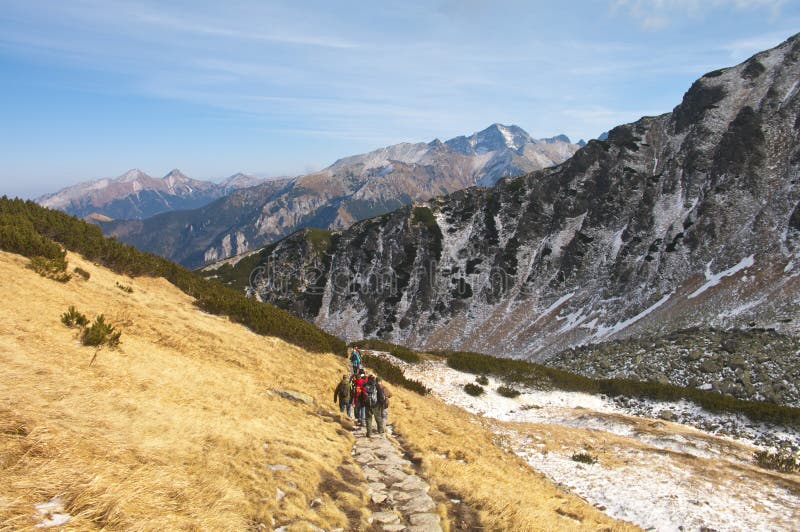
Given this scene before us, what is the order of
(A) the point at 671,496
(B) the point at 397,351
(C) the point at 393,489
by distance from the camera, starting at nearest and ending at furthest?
1. (C) the point at 393,489
2. (A) the point at 671,496
3. (B) the point at 397,351

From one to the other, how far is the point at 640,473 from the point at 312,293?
98592 mm

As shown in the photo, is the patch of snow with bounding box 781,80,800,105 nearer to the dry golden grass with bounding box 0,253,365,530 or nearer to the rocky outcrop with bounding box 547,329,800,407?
the rocky outcrop with bounding box 547,329,800,407

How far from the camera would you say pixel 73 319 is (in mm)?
12516

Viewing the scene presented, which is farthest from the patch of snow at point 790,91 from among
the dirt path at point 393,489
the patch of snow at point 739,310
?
the dirt path at point 393,489

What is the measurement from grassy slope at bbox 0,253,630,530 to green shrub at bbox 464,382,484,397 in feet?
26.6

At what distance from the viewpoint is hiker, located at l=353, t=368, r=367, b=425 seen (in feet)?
46.5

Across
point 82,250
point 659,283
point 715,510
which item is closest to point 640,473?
point 715,510

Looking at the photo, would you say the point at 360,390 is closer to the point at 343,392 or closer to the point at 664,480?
the point at 343,392

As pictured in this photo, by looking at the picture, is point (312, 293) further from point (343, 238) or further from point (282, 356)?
point (282, 356)

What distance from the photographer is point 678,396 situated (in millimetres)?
24703

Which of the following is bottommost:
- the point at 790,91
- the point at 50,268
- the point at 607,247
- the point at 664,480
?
the point at 664,480

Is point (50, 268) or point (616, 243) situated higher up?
point (616, 243)

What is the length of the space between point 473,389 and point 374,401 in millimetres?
13445

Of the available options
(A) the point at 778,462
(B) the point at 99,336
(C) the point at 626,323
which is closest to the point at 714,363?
(A) the point at 778,462
